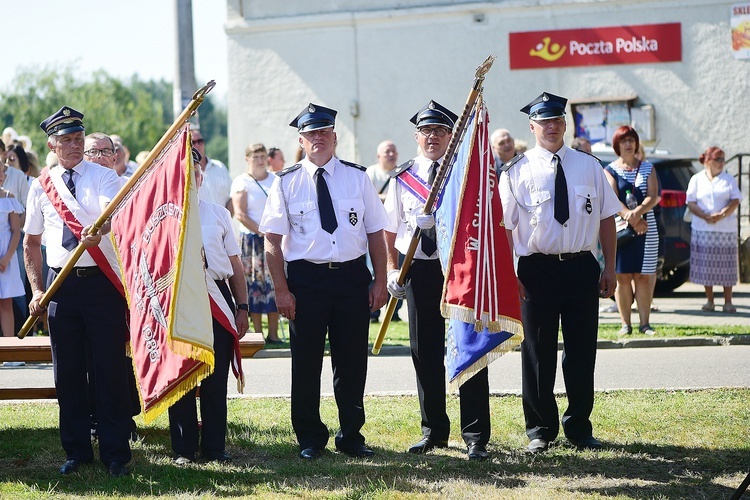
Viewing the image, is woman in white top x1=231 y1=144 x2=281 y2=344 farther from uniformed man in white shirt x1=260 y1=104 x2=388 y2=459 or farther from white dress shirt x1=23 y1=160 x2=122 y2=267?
white dress shirt x1=23 y1=160 x2=122 y2=267

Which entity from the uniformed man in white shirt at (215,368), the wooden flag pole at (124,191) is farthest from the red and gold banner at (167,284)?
the uniformed man in white shirt at (215,368)

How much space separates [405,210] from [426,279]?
49cm

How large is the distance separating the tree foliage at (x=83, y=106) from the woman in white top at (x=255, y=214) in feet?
177

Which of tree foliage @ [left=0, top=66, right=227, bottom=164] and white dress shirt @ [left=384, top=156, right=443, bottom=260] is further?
tree foliage @ [left=0, top=66, right=227, bottom=164]

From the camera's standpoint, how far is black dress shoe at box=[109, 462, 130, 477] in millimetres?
6898

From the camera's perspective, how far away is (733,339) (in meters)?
11.8

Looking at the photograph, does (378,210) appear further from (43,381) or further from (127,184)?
(43,381)

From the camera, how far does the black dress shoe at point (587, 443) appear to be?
7.33m

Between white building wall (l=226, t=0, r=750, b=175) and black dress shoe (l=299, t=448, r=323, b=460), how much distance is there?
1611 cm

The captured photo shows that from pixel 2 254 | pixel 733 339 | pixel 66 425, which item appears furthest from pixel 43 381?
pixel 733 339

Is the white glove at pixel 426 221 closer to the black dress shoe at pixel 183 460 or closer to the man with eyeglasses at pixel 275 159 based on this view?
the black dress shoe at pixel 183 460

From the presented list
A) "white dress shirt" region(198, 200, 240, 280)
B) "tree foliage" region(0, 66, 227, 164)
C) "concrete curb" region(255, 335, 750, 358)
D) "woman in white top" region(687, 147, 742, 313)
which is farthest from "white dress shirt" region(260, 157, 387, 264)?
"tree foliage" region(0, 66, 227, 164)

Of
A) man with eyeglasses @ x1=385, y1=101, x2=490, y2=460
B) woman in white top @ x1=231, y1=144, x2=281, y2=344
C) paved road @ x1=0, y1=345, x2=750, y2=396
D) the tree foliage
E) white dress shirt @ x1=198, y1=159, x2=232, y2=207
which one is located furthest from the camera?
the tree foliage

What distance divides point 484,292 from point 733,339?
5834 millimetres
